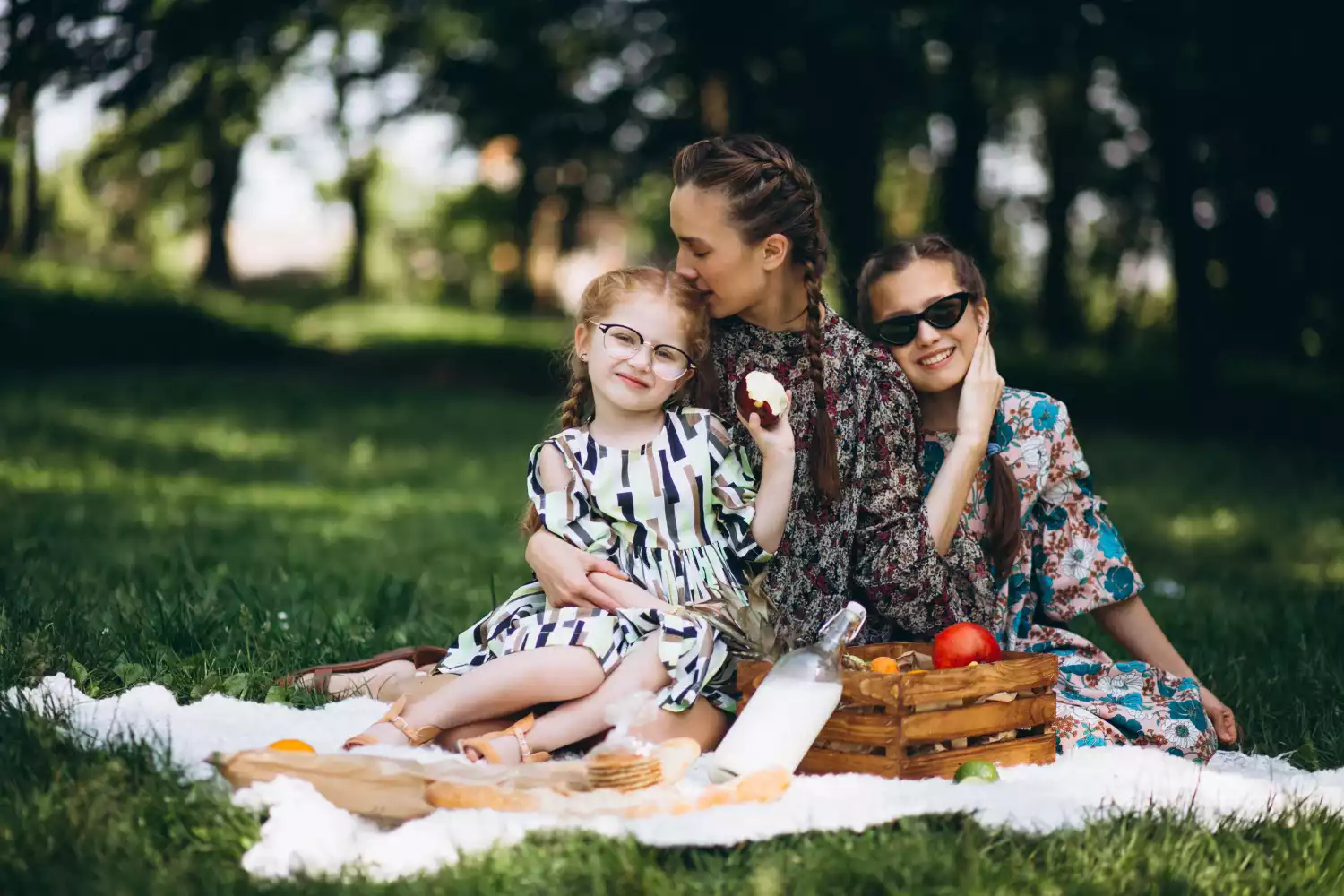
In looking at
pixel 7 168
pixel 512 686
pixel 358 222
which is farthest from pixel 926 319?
pixel 358 222

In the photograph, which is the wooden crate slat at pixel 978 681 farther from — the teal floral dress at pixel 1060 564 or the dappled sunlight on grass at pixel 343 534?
the dappled sunlight on grass at pixel 343 534

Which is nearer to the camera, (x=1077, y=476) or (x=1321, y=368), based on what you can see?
(x=1077, y=476)

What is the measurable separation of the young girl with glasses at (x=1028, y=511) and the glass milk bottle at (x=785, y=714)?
0.73m

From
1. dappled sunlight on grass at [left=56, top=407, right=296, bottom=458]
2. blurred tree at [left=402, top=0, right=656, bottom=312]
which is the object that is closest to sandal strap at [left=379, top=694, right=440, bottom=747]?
dappled sunlight on grass at [left=56, top=407, right=296, bottom=458]

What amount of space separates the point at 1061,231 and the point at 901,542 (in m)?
20.0

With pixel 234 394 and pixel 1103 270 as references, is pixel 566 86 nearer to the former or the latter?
pixel 234 394

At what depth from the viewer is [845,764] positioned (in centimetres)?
304

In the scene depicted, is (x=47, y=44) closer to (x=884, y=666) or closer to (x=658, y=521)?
(x=658, y=521)

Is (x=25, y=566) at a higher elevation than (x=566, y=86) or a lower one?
lower

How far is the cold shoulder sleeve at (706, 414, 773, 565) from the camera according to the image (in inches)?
135

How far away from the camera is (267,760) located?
261 centimetres

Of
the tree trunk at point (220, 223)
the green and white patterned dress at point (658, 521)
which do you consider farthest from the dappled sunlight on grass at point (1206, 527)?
the tree trunk at point (220, 223)

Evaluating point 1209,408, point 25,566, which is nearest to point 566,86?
point 1209,408

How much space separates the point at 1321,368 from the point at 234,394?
37.6ft
